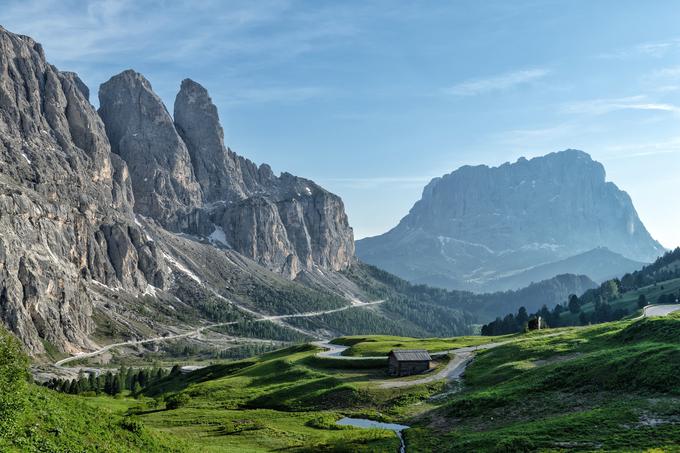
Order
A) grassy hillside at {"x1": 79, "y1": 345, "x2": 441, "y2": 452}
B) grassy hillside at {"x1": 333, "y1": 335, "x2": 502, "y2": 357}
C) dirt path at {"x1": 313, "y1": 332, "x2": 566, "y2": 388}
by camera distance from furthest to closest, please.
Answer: grassy hillside at {"x1": 333, "y1": 335, "x2": 502, "y2": 357}
dirt path at {"x1": 313, "y1": 332, "x2": 566, "y2": 388}
grassy hillside at {"x1": 79, "y1": 345, "x2": 441, "y2": 452}

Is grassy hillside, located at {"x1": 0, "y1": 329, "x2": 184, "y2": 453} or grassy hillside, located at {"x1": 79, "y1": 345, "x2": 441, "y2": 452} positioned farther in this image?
grassy hillside, located at {"x1": 79, "y1": 345, "x2": 441, "y2": 452}

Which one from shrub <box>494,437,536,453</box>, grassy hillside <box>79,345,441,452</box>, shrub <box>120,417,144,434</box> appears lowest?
grassy hillside <box>79,345,441,452</box>

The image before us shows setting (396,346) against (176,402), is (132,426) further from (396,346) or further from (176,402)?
(396,346)

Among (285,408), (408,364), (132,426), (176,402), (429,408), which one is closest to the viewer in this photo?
(132,426)

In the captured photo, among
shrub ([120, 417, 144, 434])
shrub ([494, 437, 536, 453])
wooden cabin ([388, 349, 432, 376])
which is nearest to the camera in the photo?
shrub ([120, 417, 144, 434])

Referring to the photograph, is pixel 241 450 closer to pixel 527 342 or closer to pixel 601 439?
pixel 601 439

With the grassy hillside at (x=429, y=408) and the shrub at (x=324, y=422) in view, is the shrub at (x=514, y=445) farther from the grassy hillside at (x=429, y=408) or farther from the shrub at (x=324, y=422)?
the shrub at (x=324, y=422)

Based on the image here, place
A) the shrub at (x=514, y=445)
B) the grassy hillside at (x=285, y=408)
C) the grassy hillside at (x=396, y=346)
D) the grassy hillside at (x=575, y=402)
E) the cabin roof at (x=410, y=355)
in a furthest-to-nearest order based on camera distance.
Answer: the grassy hillside at (x=396, y=346) < the cabin roof at (x=410, y=355) < the grassy hillside at (x=285, y=408) < the grassy hillside at (x=575, y=402) < the shrub at (x=514, y=445)

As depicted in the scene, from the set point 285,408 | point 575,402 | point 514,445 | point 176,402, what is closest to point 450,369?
point 285,408

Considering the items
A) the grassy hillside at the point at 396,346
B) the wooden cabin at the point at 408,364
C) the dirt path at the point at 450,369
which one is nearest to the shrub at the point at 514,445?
the dirt path at the point at 450,369

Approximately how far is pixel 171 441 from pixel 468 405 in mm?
34357

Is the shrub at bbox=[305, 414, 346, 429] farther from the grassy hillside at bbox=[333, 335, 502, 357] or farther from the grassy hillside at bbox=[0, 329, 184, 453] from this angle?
the grassy hillside at bbox=[333, 335, 502, 357]

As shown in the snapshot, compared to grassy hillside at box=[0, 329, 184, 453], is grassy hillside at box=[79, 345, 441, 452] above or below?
below

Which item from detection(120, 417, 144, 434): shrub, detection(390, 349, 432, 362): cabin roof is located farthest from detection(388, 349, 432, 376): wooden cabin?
detection(120, 417, 144, 434): shrub
